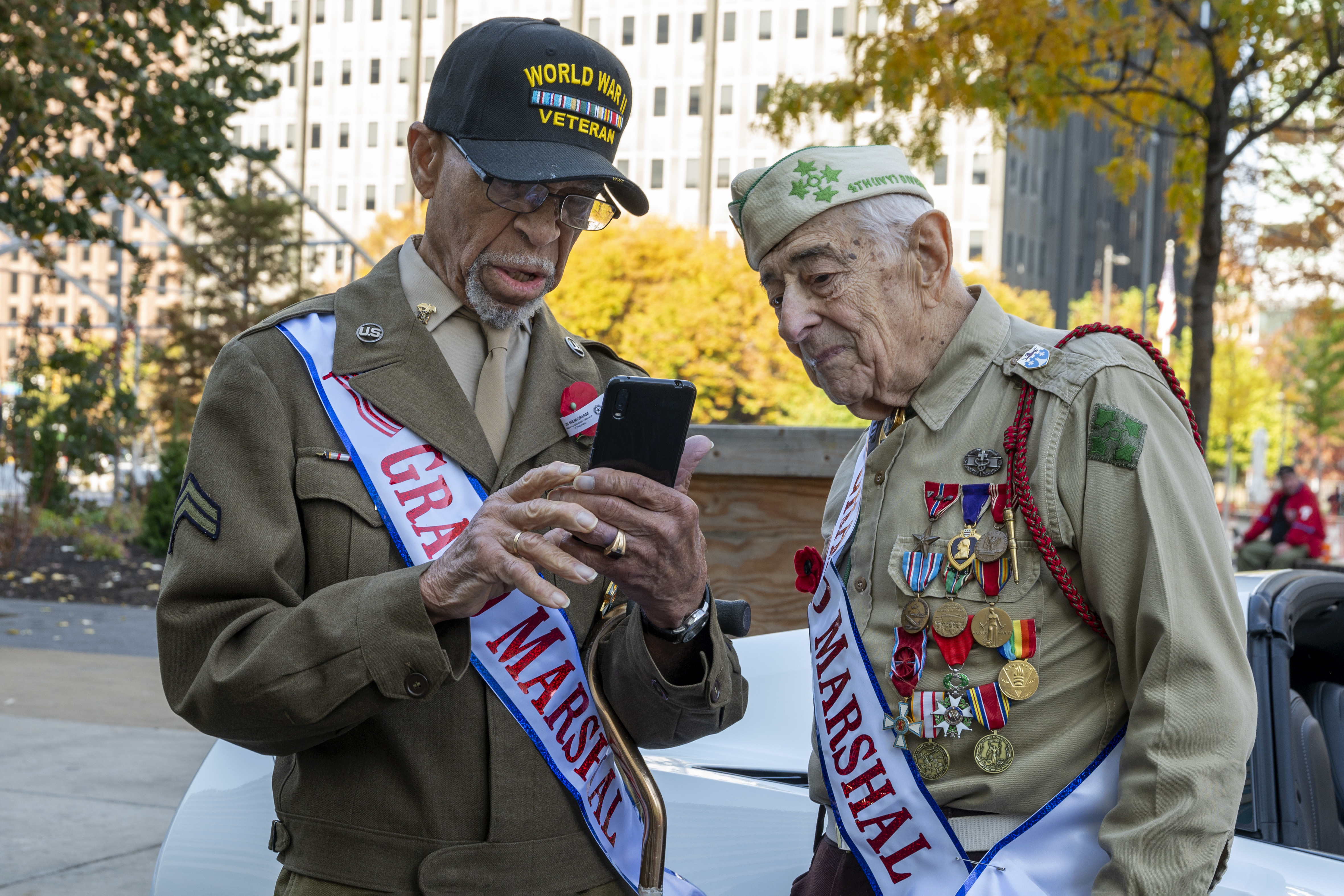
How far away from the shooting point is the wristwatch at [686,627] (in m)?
1.79

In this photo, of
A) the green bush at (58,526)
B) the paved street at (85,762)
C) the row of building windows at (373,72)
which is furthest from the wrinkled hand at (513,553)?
the row of building windows at (373,72)

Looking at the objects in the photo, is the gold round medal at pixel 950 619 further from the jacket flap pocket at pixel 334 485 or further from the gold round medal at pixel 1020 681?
the jacket flap pocket at pixel 334 485

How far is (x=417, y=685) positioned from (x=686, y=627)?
0.41 metres

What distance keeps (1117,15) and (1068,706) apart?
20.9 ft

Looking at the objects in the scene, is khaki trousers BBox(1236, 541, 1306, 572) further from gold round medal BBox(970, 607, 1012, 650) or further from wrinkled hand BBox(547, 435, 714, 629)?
wrinkled hand BBox(547, 435, 714, 629)

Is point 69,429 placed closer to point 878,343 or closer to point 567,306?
point 878,343

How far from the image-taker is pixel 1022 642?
1.68 meters

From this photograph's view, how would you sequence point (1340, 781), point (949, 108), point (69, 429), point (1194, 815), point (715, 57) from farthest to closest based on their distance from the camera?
point (715, 57)
point (69, 429)
point (949, 108)
point (1340, 781)
point (1194, 815)

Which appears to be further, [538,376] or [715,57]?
[715,57]

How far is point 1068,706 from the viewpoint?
1.67 meters

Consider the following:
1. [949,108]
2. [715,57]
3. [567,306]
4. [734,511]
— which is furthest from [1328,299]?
[715,57]

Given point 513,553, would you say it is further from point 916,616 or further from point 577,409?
point 916,616

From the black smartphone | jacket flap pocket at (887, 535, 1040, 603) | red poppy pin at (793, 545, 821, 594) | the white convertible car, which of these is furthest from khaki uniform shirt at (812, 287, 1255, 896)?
the white convertible car

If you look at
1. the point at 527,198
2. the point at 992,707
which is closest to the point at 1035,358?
the point at 992,707
